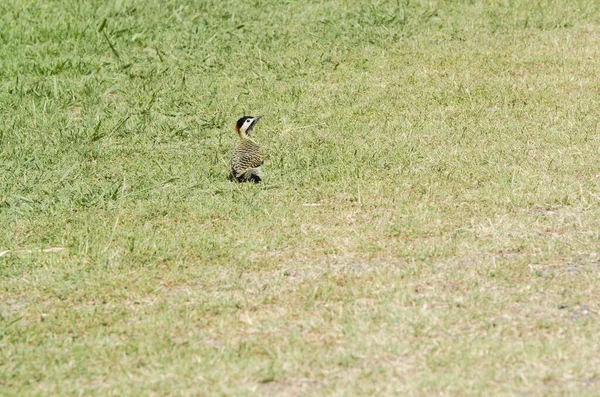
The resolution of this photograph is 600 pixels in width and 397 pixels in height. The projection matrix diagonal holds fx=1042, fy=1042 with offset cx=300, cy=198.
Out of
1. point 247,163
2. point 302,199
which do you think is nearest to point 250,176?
point 247,163

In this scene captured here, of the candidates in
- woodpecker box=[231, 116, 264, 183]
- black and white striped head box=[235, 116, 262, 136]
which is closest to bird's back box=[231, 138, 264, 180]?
woodpecker box=[231, 116, 264, 183]

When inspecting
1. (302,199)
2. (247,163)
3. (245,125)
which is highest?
(245,125)

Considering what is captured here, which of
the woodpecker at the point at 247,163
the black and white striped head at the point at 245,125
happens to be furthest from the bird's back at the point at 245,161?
the black and white striped head at the point at 245,125

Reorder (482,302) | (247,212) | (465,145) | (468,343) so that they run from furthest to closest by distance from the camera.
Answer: (465,145), (247,212), (482,302), (468,343)

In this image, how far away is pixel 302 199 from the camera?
8.71 m

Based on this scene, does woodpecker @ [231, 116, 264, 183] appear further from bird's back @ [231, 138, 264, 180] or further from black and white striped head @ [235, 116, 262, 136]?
black and white striped head @ [235, 116, 262, 136]

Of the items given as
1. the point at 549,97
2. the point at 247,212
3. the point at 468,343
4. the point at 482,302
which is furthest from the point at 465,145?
the point at 468,343

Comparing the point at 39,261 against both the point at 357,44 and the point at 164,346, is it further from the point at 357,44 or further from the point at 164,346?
the point at 357,44

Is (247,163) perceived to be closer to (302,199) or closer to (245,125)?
(302,199)

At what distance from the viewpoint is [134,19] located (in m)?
14.2

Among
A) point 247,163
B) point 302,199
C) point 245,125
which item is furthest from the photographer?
point 245,125

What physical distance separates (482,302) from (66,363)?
8.34ft

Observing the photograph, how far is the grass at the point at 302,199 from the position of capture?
19.3ft

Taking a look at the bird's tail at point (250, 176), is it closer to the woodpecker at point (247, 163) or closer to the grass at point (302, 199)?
the woodpecker at point (247, 163)
